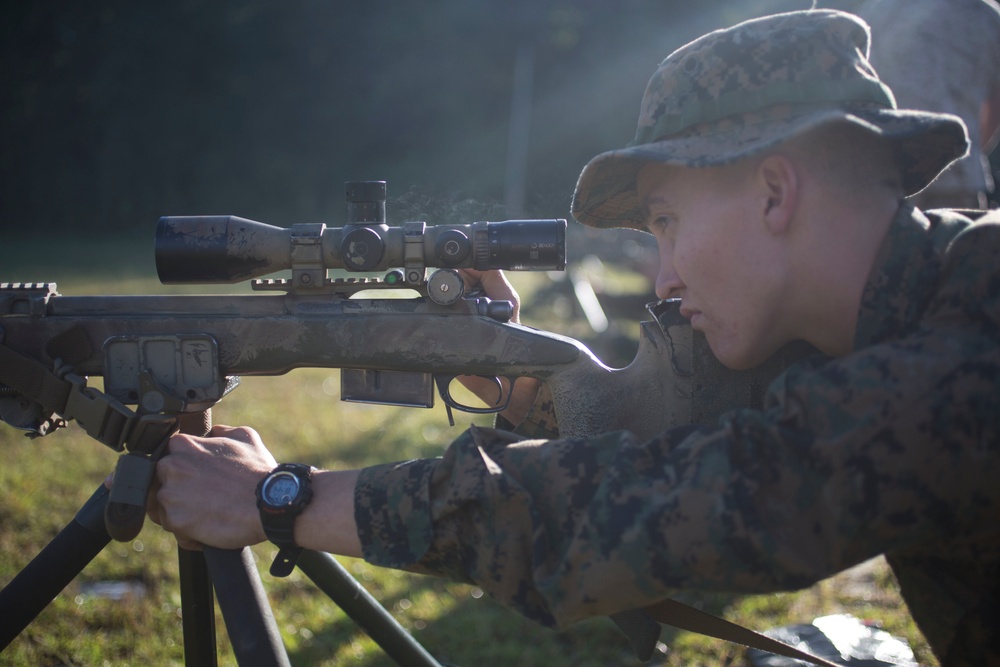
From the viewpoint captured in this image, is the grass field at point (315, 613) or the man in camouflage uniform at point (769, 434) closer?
the man in camouflage uniform at point (769, 434)

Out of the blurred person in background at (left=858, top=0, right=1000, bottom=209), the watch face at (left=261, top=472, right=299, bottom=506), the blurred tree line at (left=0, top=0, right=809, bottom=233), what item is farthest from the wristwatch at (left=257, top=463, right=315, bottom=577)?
the blurred tree line at (left=0, top=0, right=809, bottom=233)

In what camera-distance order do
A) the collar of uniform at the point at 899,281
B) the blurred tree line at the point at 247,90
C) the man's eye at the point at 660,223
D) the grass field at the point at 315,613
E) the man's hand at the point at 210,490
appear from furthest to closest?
1. the blurred tree line at the point at 247,90
2. the grass field at the point at 315,613
3. the man's eye at the point at 660,223
4. the man's hand at the point at 210,490
5. the collar of uniform at the point at 899,281

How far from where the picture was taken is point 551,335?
288cm

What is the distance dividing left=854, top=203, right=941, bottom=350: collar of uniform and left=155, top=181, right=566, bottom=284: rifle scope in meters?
0.99

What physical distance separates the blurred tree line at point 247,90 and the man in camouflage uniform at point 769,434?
22.2 metres

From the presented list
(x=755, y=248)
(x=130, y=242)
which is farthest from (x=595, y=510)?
(x=130, y=242)

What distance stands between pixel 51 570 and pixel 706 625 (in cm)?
200

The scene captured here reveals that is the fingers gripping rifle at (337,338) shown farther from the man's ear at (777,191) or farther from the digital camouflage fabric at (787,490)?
the digital camouflage fabric at (787,490)

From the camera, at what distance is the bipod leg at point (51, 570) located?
7.61ft

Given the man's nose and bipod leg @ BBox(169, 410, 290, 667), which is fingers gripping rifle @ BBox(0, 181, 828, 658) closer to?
the man's nose

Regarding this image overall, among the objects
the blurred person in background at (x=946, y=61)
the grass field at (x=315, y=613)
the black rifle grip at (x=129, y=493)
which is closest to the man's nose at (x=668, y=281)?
the black rifle grip at (x=129, y=493)

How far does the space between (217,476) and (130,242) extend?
99.5ft

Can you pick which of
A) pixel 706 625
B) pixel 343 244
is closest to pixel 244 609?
pixel 343 244

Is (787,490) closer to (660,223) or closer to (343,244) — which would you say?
(660,223)
